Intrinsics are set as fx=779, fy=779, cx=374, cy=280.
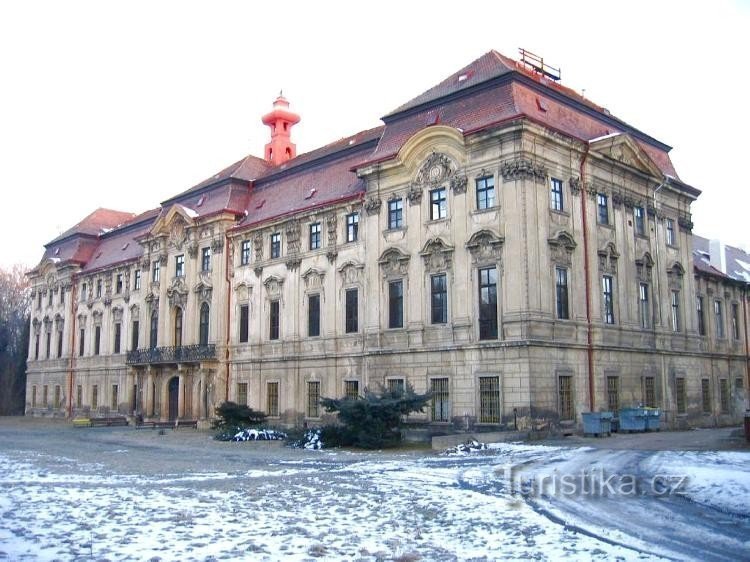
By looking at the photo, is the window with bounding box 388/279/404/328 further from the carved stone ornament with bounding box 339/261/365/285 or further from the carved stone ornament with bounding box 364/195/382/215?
the carved stone ornament with bounding box 364/195/382/215

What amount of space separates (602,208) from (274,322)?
16.9 meters

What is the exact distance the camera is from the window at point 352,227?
35.2 meters

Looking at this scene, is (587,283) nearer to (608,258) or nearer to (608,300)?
(608,300)

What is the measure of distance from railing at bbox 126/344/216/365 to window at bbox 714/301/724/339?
1053 inches

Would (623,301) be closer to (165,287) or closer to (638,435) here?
(638,435)

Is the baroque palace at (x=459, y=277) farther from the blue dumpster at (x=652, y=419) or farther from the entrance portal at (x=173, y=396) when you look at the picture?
the blue dumpster at (x=652, y=419)

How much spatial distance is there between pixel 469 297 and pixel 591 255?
218 inches

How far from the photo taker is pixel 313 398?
3662cm

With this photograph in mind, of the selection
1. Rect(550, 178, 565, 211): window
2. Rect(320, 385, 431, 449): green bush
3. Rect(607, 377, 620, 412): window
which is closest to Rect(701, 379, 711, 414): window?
Rect(607, 377, 620, 412): window

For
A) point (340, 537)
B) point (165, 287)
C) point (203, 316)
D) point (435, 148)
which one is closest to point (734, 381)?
point (435, 148)

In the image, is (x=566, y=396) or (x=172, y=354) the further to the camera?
(x=172, y=354)

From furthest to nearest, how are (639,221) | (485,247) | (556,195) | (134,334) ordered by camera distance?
(134,334) → (639,221) → (556,195) → (485,247)

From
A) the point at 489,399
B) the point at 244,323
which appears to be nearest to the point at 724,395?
the point at 489,399

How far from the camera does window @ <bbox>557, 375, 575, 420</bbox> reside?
28.6 metres
